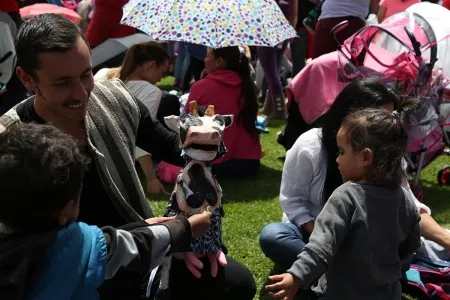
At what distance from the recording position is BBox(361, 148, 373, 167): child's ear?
8.15ft

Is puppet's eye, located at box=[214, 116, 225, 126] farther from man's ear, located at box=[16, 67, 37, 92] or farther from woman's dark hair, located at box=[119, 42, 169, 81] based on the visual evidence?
woman's dark hair, located at box=[119, 42, 169, 81]

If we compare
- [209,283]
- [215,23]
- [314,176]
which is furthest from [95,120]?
[215,23]

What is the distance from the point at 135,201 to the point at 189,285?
1.35 feet

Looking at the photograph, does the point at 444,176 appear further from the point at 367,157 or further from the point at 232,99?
the point at 367,157

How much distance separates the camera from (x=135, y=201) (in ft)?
8.28

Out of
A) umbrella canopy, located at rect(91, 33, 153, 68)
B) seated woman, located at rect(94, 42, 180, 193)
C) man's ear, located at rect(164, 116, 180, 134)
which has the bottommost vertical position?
umbrella canopy, located at rect(91, 33, 153, 68)

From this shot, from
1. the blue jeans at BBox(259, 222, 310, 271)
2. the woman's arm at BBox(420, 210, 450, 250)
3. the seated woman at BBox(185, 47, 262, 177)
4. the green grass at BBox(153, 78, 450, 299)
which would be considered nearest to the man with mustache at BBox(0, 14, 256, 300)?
the blue jeans at BBox(259, 222, 310, 271)

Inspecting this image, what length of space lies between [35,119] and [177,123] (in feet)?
1.72

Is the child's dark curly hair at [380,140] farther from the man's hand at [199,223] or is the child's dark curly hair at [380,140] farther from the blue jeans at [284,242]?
the blue jeans at [284,242]

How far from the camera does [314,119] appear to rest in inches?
213

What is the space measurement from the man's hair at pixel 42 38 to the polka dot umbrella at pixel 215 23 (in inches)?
66.7

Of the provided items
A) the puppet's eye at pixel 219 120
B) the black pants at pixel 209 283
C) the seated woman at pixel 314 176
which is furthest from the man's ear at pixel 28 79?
the seated woman at pixel 314 176

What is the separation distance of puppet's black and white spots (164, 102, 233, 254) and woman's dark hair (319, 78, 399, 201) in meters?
0.84

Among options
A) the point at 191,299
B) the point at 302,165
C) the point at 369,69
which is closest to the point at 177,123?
the point at 191,299
